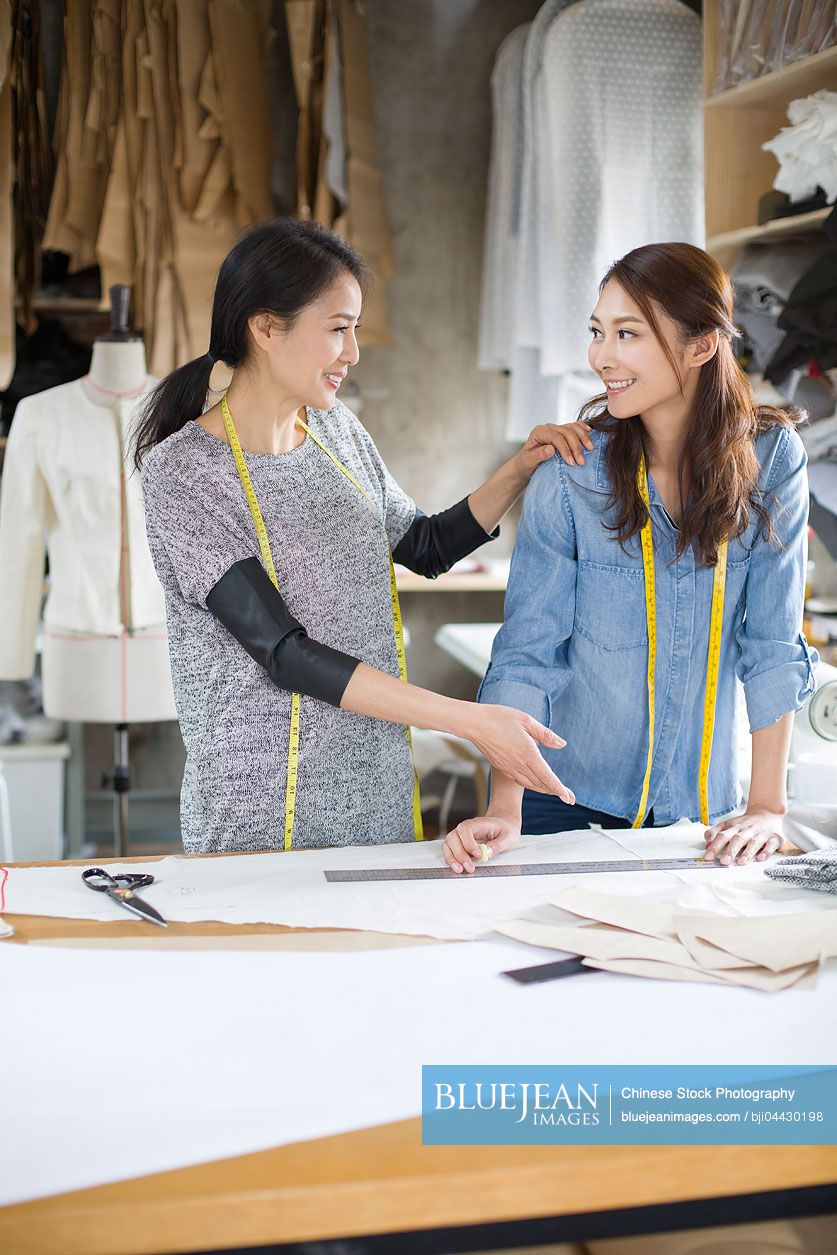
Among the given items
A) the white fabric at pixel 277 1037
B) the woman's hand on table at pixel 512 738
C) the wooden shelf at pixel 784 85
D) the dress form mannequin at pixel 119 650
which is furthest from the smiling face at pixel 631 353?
the dress form mannequin at pixel 119 650

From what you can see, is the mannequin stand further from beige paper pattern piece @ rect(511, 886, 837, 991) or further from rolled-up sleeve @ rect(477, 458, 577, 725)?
beige paper pattern piece @ rect(511, 886, 837, 991)

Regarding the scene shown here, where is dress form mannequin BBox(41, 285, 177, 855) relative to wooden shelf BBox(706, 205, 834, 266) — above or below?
below

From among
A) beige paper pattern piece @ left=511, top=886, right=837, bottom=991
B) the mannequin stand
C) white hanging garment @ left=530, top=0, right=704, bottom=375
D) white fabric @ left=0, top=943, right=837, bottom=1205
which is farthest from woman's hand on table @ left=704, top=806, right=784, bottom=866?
white hanging garment @ left=530, top=0, right=704, bottom=375

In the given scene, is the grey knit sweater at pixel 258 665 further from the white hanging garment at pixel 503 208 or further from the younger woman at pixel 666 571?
the white hanging garment at pixel 503 208

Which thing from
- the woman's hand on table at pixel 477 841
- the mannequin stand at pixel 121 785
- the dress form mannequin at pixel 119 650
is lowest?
the mannequin stand at pixel 121 785

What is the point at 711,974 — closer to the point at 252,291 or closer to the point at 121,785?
the point at 252,291

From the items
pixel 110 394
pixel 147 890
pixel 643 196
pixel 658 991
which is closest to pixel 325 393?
pixel 147 890

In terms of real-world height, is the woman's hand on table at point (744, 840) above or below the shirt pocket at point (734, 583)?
below

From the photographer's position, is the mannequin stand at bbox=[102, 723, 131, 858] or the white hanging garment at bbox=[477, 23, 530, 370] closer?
the mannequin stand at bbox=[102, 723, 131, 858]

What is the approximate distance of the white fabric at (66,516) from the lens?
3.19m

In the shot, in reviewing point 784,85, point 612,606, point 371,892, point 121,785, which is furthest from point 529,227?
point 371,892

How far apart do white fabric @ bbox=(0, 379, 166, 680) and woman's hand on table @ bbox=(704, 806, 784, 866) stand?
2024 mm

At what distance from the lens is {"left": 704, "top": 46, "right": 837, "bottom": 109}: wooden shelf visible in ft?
9.31

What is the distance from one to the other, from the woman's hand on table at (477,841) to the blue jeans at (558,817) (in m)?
0.24
